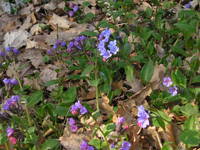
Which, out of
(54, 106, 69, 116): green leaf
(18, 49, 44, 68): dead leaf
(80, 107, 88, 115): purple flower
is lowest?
(54, 106, 69, 116): green leaf

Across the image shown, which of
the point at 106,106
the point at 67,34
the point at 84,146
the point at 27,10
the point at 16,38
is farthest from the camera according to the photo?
the point at 27,10

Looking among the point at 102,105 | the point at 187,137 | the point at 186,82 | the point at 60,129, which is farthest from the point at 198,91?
the point at 60,129

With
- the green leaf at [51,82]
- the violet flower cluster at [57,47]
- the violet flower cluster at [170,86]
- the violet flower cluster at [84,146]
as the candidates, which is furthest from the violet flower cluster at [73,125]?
the violet flower cluster at [57,47]

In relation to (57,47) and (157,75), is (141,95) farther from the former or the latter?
(57,47)

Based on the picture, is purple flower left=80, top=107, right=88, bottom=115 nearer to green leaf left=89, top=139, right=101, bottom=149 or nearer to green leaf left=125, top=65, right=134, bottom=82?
green leaf left=89, top=139, right=101, bottom=149

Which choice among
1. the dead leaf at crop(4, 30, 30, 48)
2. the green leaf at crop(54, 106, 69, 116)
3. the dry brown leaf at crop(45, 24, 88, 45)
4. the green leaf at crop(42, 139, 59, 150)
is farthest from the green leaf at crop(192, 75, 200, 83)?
the dead leaf at crop(4, 30, 30, 48)

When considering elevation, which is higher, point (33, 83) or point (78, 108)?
point (78, 108)

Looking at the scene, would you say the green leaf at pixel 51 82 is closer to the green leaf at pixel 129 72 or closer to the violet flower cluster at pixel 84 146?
the green leaf at pixel 129 72

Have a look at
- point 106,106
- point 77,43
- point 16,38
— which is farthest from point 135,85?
point 16,38
